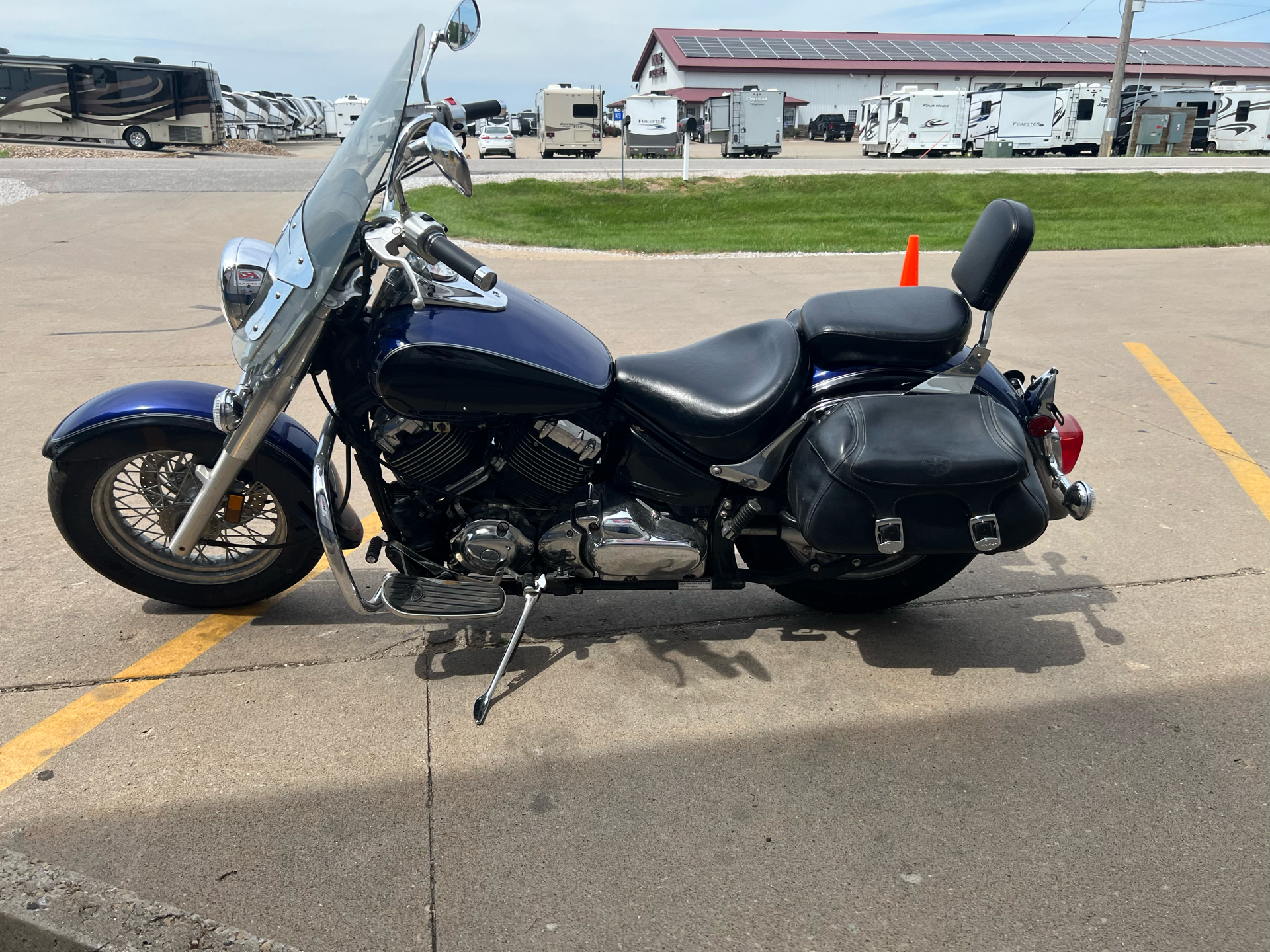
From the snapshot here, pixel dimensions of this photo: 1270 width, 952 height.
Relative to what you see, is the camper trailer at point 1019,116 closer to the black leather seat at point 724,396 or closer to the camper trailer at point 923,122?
the camper trailer at point 923,122

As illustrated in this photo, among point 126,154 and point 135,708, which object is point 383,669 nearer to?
point 135,708

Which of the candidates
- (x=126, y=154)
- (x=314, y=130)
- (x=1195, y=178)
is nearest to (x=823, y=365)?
(x=1195, y=178)

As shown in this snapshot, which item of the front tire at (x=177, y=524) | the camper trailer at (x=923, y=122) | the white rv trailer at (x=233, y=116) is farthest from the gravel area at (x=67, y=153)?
the front tire at (x=177, y=524)

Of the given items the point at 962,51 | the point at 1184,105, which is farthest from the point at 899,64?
the point at 1184,105

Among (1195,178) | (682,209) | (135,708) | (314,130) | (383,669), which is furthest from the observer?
(314,130)

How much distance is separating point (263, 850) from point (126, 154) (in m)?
30.5

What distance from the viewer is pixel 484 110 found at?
2904 millimetres

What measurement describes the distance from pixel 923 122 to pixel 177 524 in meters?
35.3

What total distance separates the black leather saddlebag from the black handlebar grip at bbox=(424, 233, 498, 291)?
1123 millimetres

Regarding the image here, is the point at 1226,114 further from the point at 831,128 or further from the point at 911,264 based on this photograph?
the point at 911,264

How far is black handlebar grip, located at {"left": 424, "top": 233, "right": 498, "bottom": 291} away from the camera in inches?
85.7

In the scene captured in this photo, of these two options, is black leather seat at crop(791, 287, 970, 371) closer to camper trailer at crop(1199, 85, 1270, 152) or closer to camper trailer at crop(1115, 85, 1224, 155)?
camper trailer at crop(1115, 85, 1224, 155)

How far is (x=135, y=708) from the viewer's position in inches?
113

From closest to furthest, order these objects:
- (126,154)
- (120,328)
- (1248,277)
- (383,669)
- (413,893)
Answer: (413,893), (383,669), (120,328), (1248,277), (126,154)
